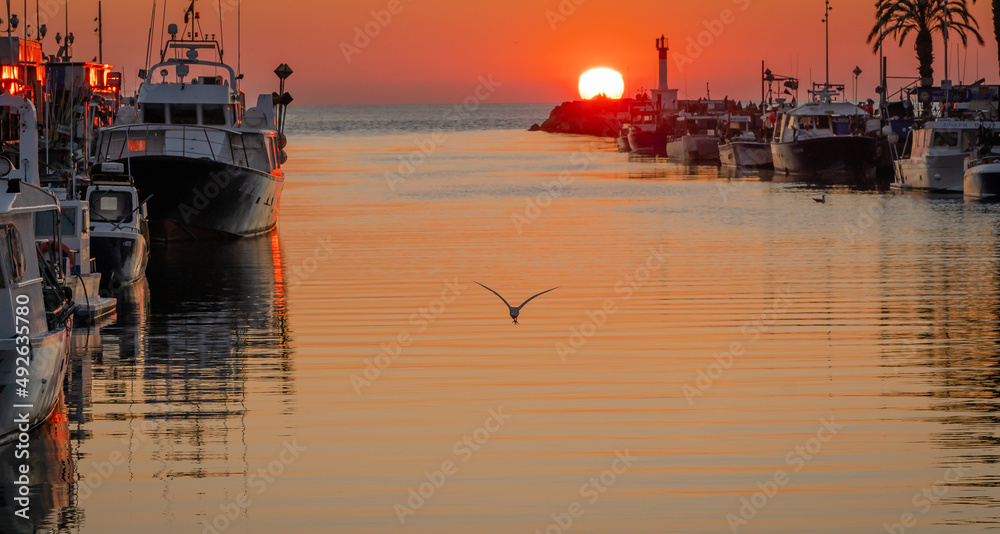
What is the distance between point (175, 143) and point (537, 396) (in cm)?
2432

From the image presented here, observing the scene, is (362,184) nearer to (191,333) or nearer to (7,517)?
(191,333)

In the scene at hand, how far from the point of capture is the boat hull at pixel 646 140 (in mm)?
128625

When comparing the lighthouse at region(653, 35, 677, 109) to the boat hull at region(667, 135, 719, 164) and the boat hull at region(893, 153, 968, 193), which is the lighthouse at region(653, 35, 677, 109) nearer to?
the boat hull at region(667, 135, 719, 164)

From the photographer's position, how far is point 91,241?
2623 cm

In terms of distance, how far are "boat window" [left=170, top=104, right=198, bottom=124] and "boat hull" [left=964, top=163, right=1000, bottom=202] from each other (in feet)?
97.2

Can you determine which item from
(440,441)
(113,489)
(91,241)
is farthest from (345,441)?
(91,241)

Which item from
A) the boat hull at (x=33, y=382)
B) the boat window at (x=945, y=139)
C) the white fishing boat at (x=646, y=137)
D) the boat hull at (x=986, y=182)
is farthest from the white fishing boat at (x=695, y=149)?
the boat hull at (x=33, y=382)

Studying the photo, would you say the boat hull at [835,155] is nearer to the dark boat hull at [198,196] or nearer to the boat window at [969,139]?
the boat window at [969,139]

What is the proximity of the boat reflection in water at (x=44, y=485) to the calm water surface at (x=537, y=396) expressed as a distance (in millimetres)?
39


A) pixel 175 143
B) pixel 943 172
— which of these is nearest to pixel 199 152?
pixel 175 143

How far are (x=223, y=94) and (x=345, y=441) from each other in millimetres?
27063

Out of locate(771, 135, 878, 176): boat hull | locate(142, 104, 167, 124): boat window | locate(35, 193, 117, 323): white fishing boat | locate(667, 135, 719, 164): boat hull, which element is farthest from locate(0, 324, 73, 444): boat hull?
locate(667, 135, 719, 164): boat hull

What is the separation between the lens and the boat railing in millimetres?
36812

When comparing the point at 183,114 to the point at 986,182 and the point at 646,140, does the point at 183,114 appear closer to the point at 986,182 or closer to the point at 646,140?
the point at 986,182
